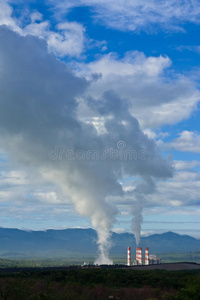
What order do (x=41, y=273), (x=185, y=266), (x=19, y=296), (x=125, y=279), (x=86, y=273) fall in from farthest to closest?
(x=185, y=266)
(x=41, y=273)
(x=86, y=273)
(x=125, y=279)
(x=19, y=296)

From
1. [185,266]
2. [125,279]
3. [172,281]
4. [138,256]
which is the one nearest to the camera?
[172,281]

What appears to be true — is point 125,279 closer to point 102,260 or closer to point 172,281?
point 172,281

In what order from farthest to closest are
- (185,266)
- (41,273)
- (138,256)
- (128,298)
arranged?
(138,256) → (185,266) → (41,273) → (128,298)

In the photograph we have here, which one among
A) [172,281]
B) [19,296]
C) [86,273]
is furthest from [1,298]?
[86,273]

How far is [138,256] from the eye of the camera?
5310 inches

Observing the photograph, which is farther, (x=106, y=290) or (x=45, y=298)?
(x=106, y=290)

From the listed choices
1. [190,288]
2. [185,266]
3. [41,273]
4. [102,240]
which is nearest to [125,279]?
[41,273]

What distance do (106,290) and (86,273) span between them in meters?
22.6

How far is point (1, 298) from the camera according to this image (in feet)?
70.1

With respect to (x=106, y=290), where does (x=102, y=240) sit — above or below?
above

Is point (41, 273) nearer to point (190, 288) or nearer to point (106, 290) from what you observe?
point (106, 290)

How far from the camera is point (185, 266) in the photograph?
96688mm

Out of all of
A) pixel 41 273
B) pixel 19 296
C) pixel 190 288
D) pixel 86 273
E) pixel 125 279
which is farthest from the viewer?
pixel 41 273

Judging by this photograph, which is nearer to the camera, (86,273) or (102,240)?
(86,273)
